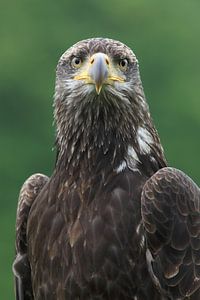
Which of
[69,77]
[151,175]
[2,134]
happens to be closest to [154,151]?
[151,175]

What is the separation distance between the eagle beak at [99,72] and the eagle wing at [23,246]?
843mm

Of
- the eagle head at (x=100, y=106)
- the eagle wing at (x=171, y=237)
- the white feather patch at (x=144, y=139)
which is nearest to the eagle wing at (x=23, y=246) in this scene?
the eagle head at (x=100, y=106)

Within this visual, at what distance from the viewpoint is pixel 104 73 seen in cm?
776

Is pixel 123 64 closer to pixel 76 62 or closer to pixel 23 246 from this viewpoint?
pixel 76 62

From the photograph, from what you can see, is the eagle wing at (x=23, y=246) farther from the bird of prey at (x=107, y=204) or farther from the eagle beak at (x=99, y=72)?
the eagle beak at (x=99, y=72)

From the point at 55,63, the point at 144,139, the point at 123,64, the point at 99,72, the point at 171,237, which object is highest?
the point at 55,63

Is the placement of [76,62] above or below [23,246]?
above

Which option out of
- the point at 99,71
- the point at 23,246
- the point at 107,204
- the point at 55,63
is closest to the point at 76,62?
the point at 99,71

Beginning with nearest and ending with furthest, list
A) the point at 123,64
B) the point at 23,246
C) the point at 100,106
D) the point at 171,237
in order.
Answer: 1. the point at 171,237
2. the point at 100,106
3. the point at 123,64
4. the point at 23,246

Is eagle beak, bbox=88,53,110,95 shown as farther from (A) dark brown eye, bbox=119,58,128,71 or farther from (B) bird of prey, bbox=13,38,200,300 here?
(A) dark brown eye, bbox=119,58,128,71

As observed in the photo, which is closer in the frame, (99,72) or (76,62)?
(99,72)

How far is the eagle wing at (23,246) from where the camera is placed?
838 cm

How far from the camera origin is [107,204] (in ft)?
25.7

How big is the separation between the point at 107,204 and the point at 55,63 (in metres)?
14.4
